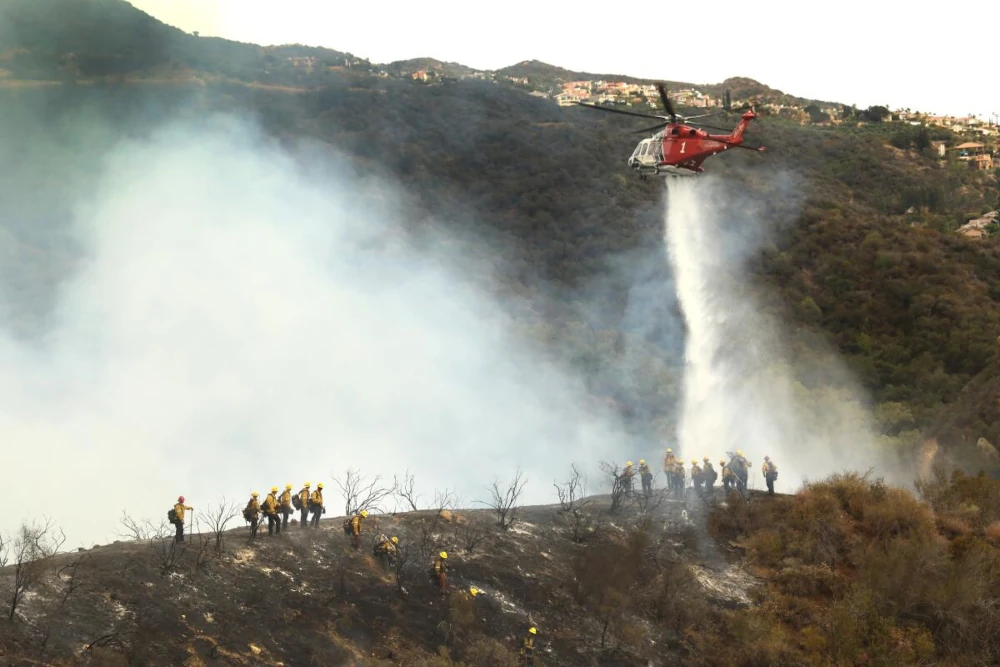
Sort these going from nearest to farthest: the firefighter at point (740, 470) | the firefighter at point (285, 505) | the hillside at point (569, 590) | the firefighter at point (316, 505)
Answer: the hillside at point (569, 590) < the firefighter at point (285, 505) < the firefighter at point (316, 505) < the firefighter at point (740, 470)

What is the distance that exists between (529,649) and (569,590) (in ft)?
11.6

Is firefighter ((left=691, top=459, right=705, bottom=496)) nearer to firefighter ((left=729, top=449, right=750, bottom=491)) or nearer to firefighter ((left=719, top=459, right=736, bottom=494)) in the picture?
firefighter ((left=719, top=459, right=736, bottom=494))

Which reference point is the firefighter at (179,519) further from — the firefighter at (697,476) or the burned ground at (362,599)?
the firefighter at (697,476)

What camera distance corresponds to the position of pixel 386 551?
23.8 meters

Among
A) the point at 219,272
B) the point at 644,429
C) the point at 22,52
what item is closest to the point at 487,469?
the point at 644,429

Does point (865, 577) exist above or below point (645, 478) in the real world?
below

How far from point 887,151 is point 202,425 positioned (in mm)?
82709

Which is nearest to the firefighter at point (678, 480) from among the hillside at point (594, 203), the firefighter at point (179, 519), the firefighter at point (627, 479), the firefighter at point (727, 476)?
the firefighter at point (727, 476)

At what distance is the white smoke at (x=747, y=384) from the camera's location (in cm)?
4881

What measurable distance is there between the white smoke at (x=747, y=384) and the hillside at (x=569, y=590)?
1411 cm

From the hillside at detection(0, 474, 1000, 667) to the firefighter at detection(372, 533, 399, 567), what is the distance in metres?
0.26

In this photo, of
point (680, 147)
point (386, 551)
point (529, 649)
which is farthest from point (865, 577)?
point (680, 147)

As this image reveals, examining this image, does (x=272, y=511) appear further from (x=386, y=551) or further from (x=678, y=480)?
(x=678, y=480)

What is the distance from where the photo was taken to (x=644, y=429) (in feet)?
180
